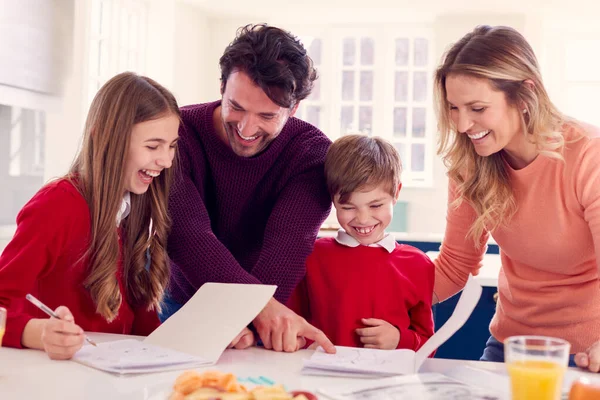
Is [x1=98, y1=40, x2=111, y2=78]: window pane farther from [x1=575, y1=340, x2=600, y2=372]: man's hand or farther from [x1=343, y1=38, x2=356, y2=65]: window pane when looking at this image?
[x1=575, y1=340, x2=600, y2=372]: man's hand

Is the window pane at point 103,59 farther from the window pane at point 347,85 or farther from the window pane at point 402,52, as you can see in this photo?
the window pane at point 402,52

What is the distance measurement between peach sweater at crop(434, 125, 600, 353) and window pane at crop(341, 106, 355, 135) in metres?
6.48

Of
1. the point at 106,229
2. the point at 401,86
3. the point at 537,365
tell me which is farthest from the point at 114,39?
the point at 537,365

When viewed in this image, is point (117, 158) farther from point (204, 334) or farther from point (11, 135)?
point (11, 135)

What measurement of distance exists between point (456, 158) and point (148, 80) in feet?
2.58

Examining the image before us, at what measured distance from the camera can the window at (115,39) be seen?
5606 mm

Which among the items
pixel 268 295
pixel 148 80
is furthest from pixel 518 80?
pixel 148 80

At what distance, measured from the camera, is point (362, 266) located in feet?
6.09

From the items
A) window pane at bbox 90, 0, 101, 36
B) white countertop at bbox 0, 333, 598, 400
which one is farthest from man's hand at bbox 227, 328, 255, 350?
window pane at bbox 90, 0, 101, 36

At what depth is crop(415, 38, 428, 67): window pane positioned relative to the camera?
26.5 feet

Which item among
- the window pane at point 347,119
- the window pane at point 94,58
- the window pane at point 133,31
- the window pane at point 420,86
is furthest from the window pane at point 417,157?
the window pane at point 94,58

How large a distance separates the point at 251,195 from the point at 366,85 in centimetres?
655

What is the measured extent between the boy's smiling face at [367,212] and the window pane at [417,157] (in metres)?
6.35

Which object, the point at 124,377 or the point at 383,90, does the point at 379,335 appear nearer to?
the point at 124,377
